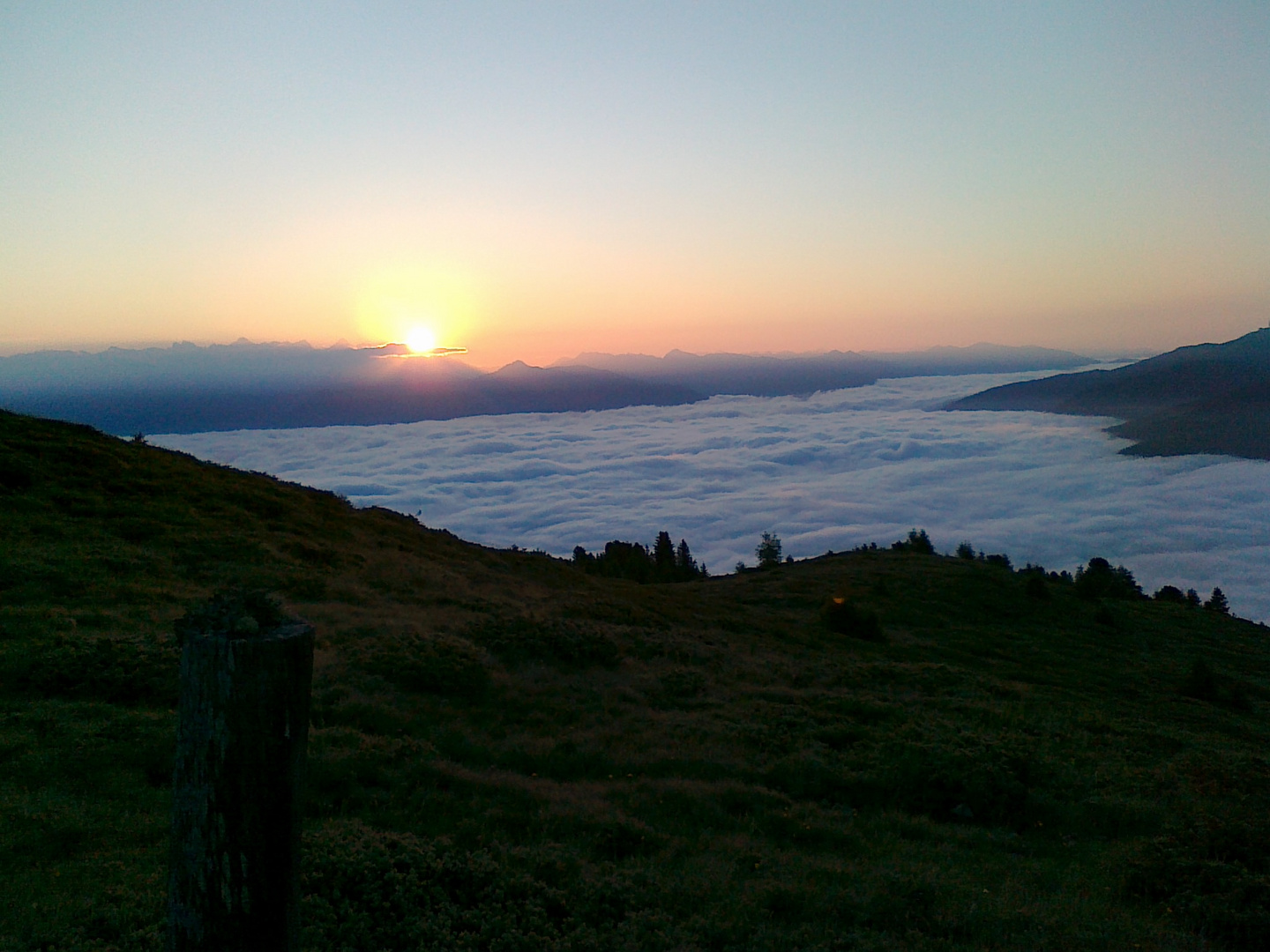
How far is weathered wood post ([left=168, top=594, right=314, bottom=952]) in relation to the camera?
3.13 metres

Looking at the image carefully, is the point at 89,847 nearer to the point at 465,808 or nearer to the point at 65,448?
the point at 465,808

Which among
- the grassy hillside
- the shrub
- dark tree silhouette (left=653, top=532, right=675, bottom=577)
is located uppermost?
the grassy hillside

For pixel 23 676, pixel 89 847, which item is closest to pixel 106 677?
pixel 23 676

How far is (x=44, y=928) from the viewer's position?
569 cm

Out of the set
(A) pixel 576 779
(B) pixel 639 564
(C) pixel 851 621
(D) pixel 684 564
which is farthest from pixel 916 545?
(A) pixel 576 779

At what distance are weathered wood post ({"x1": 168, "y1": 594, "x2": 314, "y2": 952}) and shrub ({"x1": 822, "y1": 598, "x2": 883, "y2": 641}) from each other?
1497 inches

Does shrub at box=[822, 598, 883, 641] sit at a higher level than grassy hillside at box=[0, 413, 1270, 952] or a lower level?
lower

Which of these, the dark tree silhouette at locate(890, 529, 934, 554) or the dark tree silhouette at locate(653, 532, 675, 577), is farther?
the dark tree silhouette at locate(890, 529, 934, 554)

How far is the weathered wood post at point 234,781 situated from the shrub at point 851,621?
125ft

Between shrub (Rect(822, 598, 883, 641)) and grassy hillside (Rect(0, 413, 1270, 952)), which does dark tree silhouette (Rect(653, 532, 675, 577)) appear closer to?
shrub (Rect(822, 598, 883, 641))

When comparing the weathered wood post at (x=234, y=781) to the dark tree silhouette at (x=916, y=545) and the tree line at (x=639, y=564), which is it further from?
the dark tree silhouette at (x=916, y=545)

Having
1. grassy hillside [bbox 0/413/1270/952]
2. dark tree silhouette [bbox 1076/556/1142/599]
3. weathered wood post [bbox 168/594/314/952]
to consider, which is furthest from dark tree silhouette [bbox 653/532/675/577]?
weathered wood post [bbox 168/594/314/952]

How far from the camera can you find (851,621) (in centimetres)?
3925

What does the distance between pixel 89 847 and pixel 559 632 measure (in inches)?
502
